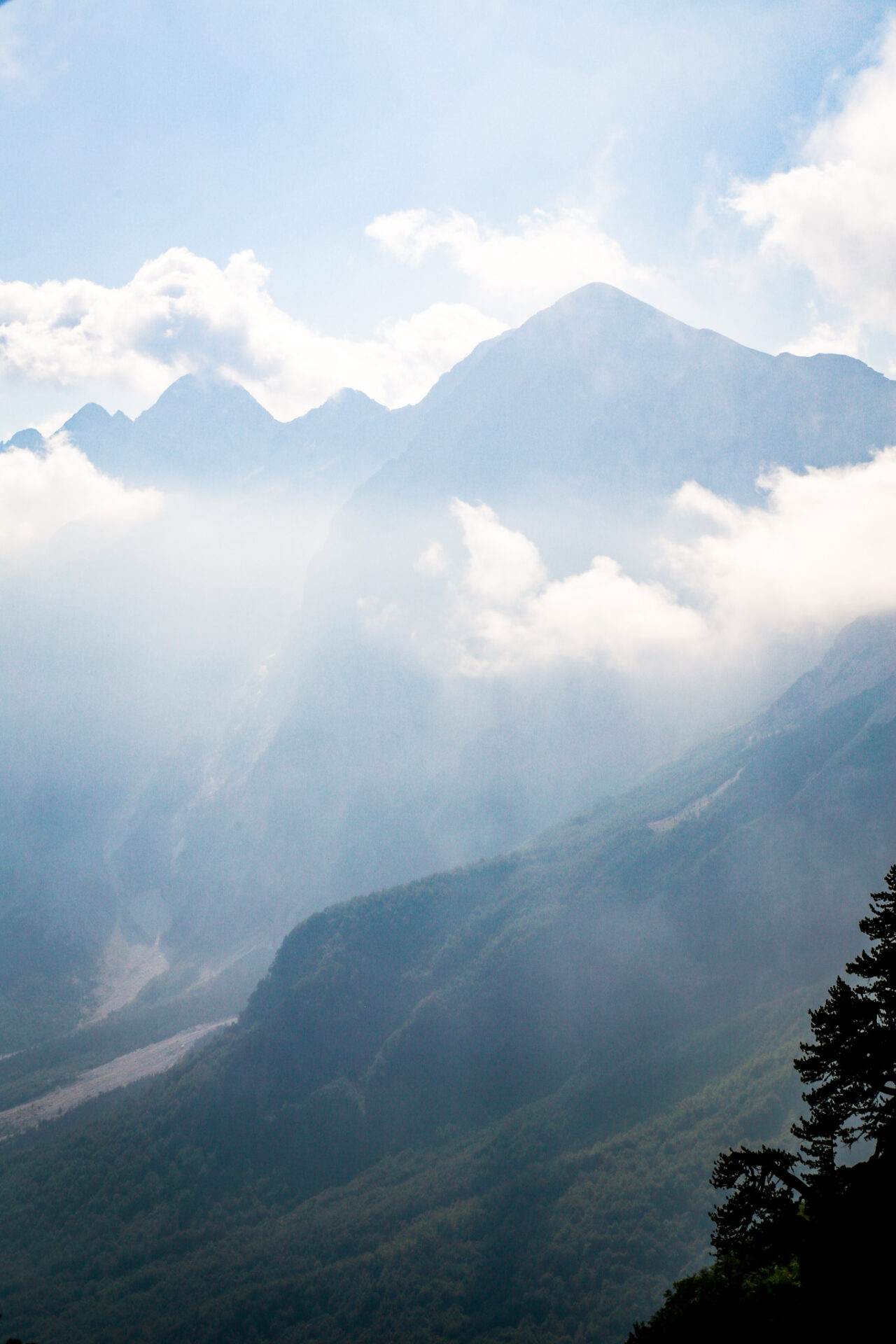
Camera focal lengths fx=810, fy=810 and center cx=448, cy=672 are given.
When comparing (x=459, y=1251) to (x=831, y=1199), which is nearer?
(x=831, y=1199)

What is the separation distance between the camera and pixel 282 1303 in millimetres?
159000

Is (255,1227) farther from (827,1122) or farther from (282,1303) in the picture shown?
(827,1122)

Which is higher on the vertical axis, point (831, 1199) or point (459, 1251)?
point (831, 1199)

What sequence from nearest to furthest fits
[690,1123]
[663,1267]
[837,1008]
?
[837,1008] < [663,1267] < [690,1123]

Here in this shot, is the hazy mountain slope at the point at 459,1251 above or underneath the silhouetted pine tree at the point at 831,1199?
underneath

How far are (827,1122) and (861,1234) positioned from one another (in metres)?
3.39

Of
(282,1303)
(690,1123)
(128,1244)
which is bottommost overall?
(690,1123)

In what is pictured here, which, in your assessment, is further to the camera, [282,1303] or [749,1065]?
[749,1065]

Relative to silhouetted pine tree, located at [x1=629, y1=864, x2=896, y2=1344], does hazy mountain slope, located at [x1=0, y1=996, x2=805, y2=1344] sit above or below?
below

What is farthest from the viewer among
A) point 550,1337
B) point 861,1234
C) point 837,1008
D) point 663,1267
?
point 663,1267

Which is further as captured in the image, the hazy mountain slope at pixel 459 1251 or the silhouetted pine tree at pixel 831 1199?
the hazy mountain slope at pixel 459 1251

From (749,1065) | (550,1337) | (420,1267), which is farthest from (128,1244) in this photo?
(749,1065)

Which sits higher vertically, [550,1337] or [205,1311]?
[205,1311]

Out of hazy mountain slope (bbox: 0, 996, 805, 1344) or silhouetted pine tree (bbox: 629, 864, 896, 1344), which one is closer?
silhouetted pine tree (bbox: 629, 864, 896, 1344)
